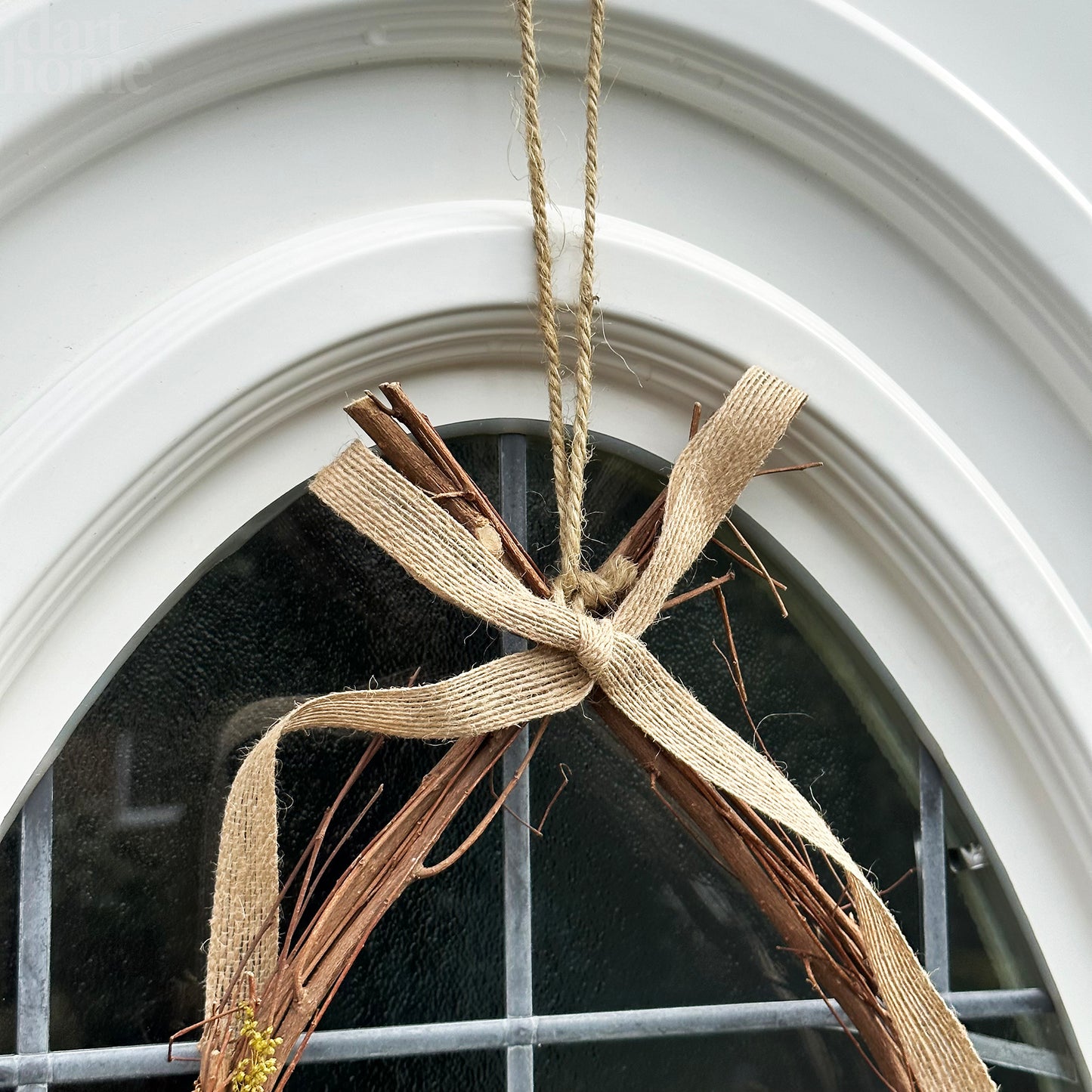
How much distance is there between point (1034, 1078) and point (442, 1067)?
413 mm

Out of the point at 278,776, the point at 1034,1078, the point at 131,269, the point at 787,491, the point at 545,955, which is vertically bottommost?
the point at 1034,1078

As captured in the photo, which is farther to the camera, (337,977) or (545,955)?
(545,955)

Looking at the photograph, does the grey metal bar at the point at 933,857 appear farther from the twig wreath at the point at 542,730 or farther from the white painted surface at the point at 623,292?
the twig wreath at the point at 542,730

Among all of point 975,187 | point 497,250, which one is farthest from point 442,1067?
point 975,187

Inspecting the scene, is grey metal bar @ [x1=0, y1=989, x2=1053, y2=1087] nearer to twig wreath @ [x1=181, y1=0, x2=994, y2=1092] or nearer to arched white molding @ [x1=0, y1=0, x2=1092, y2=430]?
twig wreath @ [x1=181, y1=0, x2=994, y2=1092]

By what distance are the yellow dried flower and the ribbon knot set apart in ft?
0.77

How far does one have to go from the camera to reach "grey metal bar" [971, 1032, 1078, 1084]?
633 mm

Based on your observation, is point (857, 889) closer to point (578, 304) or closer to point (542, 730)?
point (542, 730)

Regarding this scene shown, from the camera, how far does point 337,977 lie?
1.55 feet

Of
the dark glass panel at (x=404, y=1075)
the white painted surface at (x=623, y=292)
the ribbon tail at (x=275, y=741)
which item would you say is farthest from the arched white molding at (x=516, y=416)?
the dark glass panel at (x=404, y=1075)

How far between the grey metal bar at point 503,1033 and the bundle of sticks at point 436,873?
1.8 inches

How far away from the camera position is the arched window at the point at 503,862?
0.54 meters

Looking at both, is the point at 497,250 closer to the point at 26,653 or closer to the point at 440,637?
the point at 440,637

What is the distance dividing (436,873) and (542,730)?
10cm
